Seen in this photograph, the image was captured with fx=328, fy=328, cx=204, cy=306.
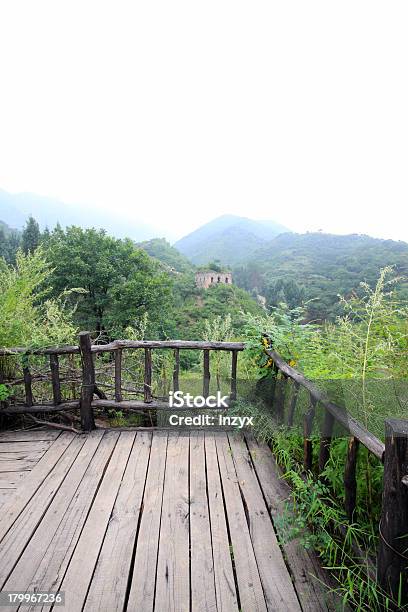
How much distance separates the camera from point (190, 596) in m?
1.56

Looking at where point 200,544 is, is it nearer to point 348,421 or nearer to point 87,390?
point 348,421

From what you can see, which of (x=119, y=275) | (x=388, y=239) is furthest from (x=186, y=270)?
(x=119, y=275)

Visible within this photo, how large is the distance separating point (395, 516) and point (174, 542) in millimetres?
1228

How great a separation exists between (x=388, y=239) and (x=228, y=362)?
55058mm

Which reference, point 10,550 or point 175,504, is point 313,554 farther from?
point 10,550

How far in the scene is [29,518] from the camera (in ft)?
6.77

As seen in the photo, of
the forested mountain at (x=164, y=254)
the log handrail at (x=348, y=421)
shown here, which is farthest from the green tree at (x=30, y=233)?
the log handrail at (x=348, y=421)

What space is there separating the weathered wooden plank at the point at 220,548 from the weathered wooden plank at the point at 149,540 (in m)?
0.32

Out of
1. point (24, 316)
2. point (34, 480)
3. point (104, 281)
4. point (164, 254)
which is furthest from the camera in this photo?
point (164, 254)

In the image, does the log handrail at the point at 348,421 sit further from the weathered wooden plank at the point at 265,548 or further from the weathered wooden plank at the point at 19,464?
the weathered wooden plank at the point at 19,464

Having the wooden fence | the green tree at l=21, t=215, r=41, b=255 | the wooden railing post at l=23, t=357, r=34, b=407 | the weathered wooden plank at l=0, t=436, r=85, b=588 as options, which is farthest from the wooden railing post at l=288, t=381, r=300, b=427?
the green tree at l=21, t=215, r=41, b=255

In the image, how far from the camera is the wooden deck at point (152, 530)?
62.5 inches

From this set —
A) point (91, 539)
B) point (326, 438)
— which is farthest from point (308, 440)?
point (91, 539)

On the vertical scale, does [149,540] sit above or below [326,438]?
below
